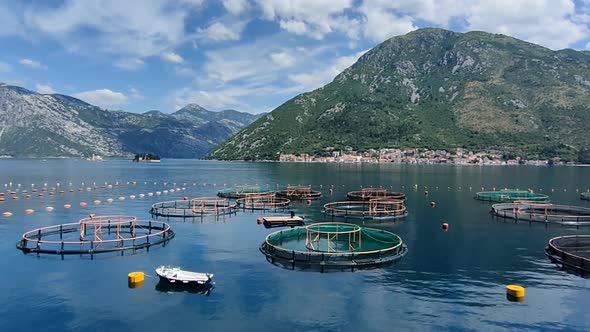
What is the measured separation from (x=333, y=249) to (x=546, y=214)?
5263cm

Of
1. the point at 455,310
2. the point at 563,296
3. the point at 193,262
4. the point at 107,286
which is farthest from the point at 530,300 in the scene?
the point at 107,286

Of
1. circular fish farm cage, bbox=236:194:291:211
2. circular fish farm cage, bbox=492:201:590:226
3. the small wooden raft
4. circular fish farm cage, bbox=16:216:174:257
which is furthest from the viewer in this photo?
circular fish farm cage, bbox=236:194:291:211

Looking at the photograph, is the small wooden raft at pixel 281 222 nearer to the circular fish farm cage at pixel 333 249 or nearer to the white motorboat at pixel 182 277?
the circular fish farm cage at pixel 333 249

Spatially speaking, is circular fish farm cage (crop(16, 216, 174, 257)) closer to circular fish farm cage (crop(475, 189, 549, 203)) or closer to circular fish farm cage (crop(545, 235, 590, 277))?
circular fish farm cage (crop(545, 235, 590, 277))

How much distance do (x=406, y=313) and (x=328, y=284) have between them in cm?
986

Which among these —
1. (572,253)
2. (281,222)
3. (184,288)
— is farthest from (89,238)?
(572,253)

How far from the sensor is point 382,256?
55594 millimetres

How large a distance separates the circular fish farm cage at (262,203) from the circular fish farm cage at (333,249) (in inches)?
1234

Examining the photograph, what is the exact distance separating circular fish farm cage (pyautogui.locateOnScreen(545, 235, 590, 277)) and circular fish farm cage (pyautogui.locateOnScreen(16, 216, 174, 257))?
55776mm

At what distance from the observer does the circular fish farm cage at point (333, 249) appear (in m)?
52.0

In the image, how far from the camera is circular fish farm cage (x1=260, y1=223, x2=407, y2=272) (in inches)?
2047

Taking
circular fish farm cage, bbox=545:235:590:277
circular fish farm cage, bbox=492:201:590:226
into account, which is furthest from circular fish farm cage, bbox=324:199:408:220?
circular fish farm cage, bbox=545:235:590:277

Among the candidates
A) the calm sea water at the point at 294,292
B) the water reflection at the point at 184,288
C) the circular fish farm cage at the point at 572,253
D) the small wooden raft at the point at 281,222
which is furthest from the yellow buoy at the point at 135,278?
the circular fish farm cage at the point at 572,253

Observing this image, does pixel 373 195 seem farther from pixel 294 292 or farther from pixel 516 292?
pixel 294 292
